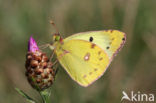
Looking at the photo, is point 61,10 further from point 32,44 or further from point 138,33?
point 32,44

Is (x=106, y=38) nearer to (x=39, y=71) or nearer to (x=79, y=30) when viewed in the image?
(x=39, y=71)

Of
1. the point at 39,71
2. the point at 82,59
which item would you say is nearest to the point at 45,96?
the point at 39,71

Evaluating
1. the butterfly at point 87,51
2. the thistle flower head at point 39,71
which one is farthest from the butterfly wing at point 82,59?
the thistle flower head at point 39,71

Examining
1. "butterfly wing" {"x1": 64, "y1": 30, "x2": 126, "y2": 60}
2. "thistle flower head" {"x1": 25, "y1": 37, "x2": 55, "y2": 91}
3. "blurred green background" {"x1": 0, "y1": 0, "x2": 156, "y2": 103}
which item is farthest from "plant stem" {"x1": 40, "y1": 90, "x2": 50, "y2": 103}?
"blurred green background" {"x1": 0, "y1": 0, "x2": 156, "y2": 103}

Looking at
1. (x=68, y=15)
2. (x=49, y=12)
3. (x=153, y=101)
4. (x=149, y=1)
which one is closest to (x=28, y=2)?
(x=49, y=12)

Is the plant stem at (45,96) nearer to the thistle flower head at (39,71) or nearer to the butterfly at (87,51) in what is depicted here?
the thistle flower head at (39,71)

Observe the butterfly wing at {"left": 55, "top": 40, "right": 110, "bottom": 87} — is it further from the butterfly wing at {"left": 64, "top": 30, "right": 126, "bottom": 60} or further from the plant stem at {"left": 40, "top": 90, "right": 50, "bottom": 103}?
the plant stem at {"left": 40, "top": 90, "right": 50, "bottom": 103}
